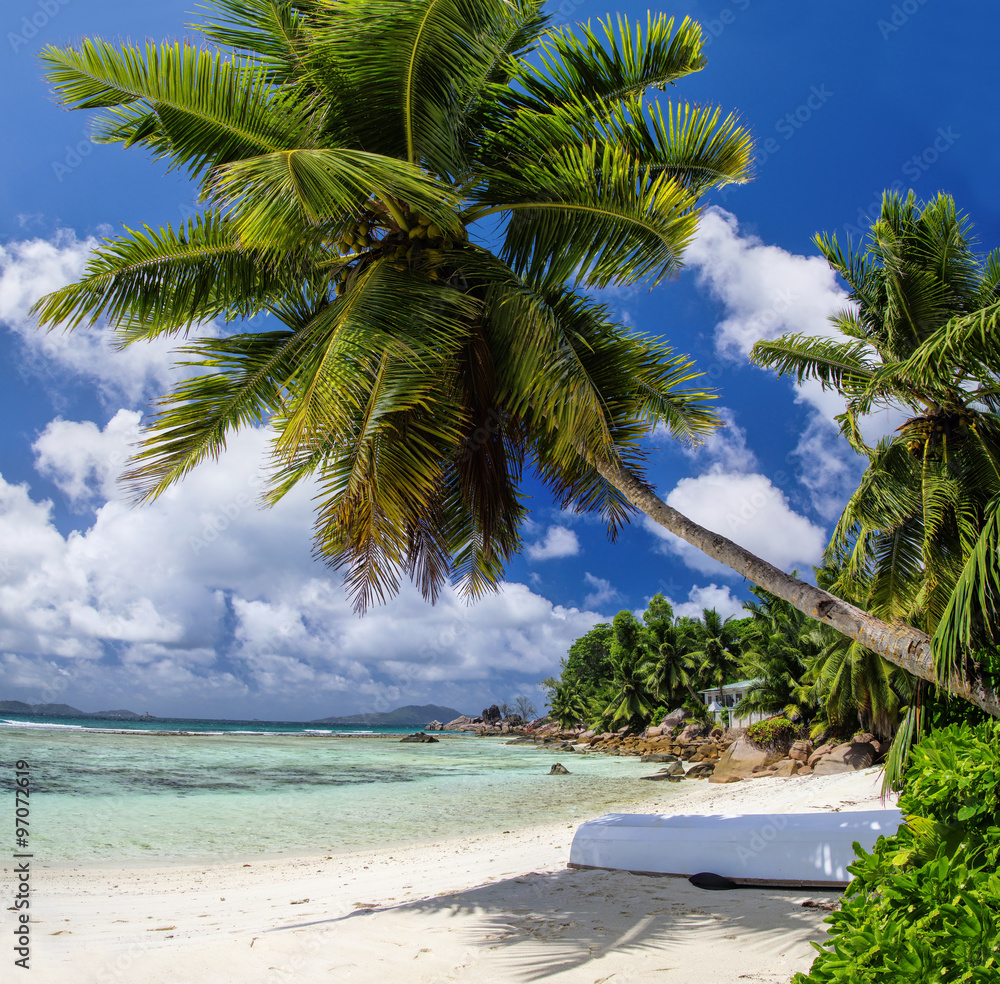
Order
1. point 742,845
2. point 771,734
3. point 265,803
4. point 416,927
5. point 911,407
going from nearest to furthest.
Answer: point 416,927, point 742,845, point 911,407, point 265,803, point 771,734

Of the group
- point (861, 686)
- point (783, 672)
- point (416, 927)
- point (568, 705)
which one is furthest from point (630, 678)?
point (416, 927)

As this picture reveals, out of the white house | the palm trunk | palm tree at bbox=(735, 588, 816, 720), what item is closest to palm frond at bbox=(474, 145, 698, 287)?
the palm trunk

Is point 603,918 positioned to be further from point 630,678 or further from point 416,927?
point 630,678

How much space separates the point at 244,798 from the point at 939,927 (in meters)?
18.1

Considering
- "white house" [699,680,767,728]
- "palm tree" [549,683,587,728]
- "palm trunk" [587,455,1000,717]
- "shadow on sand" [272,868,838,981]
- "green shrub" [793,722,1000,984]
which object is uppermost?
"palm trunk" [587,455,1000,717]

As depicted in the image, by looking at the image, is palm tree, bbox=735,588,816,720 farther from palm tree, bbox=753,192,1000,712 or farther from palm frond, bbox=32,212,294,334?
palm frond, bbox=32,212,294,334

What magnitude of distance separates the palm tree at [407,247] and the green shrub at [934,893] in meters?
2.07

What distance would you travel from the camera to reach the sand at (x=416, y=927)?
4.22m

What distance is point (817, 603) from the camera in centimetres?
444

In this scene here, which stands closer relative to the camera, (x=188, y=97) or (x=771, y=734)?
(x=188, y=97)

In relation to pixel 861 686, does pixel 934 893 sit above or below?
above

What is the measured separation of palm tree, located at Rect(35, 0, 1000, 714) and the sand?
2.61 meters

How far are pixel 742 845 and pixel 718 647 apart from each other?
39.7m

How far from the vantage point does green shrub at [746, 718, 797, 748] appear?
78.2 feet
